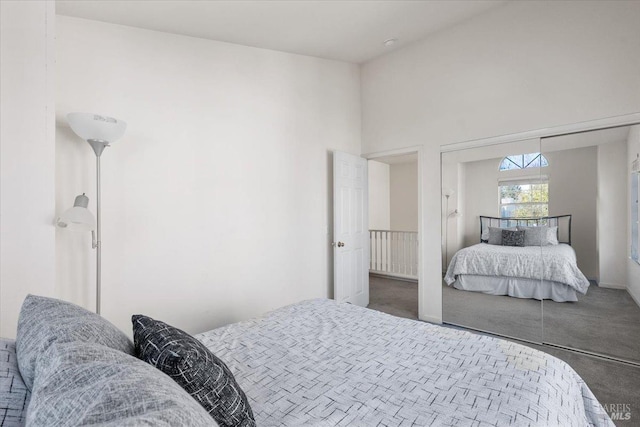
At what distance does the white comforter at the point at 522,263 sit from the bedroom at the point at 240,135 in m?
0.35

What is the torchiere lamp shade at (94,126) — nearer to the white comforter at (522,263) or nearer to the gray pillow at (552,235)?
the white comforter at (522,263)

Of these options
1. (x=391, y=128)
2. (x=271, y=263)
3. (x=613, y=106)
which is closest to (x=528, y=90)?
(x=613, y=106)

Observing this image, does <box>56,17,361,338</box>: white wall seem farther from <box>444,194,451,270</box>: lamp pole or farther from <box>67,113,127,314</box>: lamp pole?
<box>444,194,451,270</box>: lamp pole

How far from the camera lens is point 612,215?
2803mm

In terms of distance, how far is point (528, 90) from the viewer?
3.10 metres

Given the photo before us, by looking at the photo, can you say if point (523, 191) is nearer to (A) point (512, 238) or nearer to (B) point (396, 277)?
(A) point (512, 238)

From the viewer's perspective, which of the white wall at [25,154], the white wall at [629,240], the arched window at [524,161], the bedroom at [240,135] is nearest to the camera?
the white wall at [25,154]

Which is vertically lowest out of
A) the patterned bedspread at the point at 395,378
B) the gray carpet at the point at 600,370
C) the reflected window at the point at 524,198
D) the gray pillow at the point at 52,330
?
the gray carpet at the point at 600,370

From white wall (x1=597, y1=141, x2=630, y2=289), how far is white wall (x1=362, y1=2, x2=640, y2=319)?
374 millimetres

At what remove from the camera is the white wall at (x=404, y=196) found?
6.93m

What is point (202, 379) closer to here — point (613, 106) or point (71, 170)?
point (71, 170)

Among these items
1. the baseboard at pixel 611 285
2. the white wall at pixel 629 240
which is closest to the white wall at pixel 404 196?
the baseboard at pixel 611 285

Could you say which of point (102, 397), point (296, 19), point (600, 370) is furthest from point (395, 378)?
point (296, 19)

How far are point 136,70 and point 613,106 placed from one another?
405 centimetres
